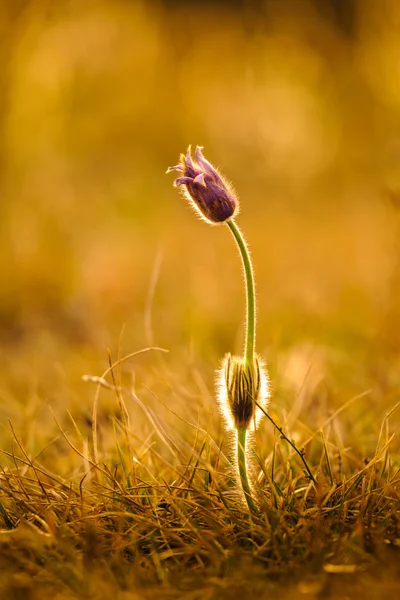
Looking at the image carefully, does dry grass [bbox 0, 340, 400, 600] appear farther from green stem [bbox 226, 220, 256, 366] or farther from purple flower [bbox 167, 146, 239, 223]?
purple flower [bbox 167, 146, 239, 223]

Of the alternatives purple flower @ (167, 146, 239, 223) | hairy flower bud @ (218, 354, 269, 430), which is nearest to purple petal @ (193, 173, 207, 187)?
purple flower @ (167, 146, 239, 223)

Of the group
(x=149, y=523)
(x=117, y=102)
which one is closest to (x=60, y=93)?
(x=117, y=102)

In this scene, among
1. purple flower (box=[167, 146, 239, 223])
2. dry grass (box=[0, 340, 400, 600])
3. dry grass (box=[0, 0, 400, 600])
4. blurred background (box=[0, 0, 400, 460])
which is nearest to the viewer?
dry grass (box=[0, 340, 400, 600])

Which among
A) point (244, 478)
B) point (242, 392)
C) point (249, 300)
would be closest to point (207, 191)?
point (249, 300)

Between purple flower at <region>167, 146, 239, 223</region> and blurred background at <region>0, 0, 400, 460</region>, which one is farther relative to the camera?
blurred background at <region>0, 0, 400, 460</region>

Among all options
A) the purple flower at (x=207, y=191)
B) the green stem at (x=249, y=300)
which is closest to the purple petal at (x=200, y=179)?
the purple flower at (x=207, y=191)

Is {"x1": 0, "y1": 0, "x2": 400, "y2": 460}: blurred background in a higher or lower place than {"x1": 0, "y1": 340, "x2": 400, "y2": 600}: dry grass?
higher

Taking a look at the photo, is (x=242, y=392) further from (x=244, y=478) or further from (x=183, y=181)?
(x=183, y=181)
